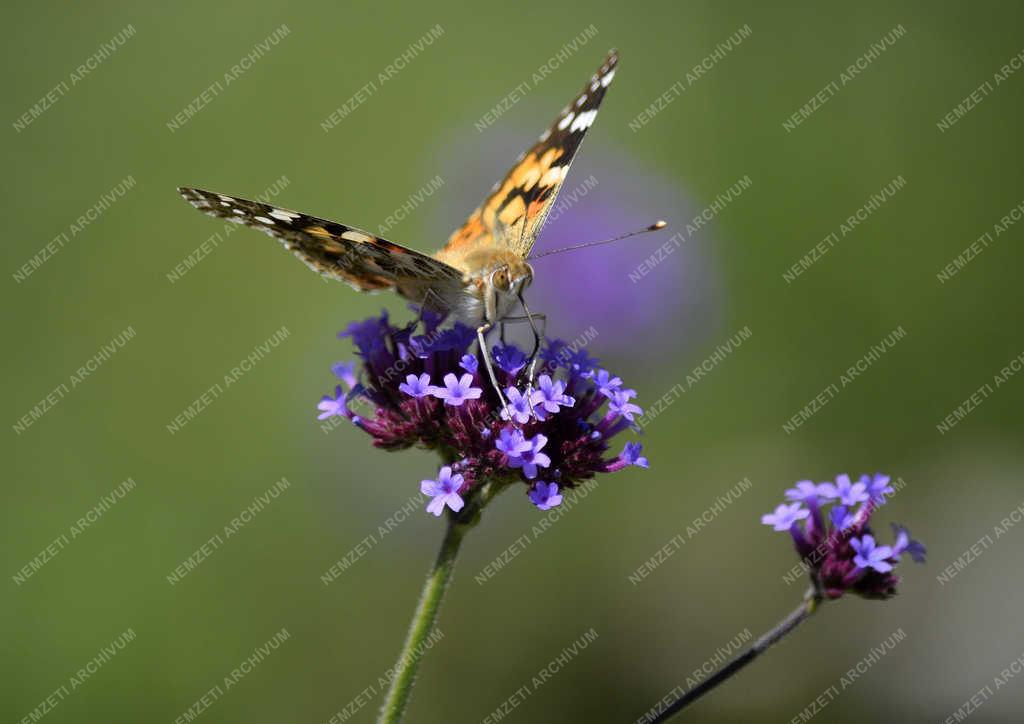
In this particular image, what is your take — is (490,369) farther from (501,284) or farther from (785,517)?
(785,517)

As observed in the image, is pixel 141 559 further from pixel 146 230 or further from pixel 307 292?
pixel 146 230

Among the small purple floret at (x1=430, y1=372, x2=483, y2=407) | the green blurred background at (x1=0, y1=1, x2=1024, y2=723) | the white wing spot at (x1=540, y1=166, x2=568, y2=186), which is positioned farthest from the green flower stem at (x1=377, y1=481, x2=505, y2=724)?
the green blurred background at (x1=0, y1=1, x2=1024, y2=723)

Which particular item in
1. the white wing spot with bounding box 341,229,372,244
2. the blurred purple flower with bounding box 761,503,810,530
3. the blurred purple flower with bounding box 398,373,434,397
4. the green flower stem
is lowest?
the blurred purple flower with bounding box 761,503,810,530

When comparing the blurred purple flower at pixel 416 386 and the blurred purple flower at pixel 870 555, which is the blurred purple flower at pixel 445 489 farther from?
the blurred purple flower at pixel 870 555

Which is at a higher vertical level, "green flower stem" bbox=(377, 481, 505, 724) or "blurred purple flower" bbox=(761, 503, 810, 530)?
"green flower stem" bbox=(377, 481, 505, 724)

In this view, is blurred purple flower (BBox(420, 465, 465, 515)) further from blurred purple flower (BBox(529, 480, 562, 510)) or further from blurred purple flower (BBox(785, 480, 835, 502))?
blurred purple flower (BBox(785, 480, 835, 502))

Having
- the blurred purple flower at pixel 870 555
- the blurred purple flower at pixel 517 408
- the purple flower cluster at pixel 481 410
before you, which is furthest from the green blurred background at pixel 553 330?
the blurred purple flower at pixel 517 408
